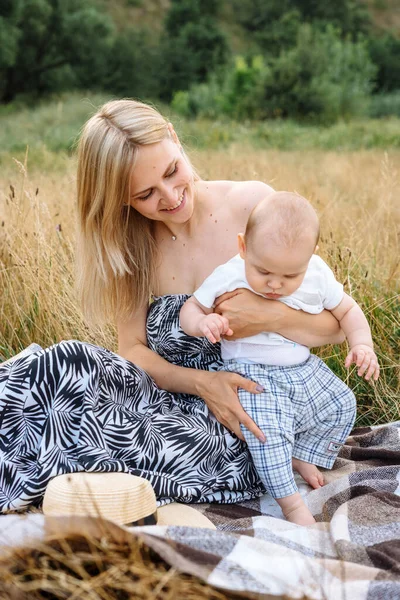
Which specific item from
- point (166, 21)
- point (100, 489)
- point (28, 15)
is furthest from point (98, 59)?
point (100, 489)

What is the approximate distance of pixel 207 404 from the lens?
2.67 metres

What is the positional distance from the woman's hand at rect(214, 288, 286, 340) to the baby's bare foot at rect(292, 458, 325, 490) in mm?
529

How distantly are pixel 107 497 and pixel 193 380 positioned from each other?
0.78 meters

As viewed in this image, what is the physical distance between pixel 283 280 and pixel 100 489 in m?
0.90

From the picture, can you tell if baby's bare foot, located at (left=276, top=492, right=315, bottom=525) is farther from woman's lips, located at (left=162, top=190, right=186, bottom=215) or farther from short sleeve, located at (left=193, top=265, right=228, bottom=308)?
woman's lips, located at (left=162, top=190, right=186, bottom=215)

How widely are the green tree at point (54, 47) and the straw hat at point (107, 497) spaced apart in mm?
26254

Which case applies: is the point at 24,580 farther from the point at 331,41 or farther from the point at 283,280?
the point at 331,41

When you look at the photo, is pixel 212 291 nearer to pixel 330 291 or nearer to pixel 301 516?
pixel 330 291

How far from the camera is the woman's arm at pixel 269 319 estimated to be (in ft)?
8.25

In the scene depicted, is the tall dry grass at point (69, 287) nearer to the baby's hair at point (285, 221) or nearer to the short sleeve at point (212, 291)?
the short sleeve at point (212, 291)

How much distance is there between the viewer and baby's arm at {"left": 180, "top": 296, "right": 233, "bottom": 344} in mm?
2356

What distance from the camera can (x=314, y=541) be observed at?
6.79 feet

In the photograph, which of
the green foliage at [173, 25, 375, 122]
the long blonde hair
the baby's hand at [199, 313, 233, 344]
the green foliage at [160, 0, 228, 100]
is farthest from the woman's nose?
the green foliage at [160, 0, 228, 100]

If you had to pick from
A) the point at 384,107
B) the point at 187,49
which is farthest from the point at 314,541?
the point at 187,49
